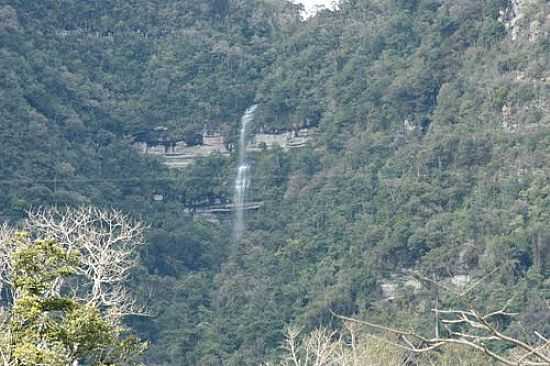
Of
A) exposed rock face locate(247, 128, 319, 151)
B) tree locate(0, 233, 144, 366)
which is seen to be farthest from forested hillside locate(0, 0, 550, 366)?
tree locate(0, 233, 144, 366)

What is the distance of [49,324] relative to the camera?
1115cm

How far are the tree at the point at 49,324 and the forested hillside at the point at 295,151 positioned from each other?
23.3 metres

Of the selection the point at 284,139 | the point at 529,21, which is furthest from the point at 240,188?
the point at 529,21

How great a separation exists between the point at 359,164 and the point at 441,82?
4.26 m

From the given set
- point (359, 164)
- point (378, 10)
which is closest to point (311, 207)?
point (359, 164)

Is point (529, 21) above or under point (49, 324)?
above

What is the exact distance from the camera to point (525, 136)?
145 feet

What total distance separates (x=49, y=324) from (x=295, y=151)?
43.2m

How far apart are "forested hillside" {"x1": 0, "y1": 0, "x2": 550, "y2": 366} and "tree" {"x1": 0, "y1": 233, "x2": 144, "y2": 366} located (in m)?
23.3

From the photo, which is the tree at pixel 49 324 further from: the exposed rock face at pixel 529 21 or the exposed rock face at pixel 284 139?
the exposed rock face at pixel 284 139

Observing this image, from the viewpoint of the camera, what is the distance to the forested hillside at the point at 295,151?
137 ft

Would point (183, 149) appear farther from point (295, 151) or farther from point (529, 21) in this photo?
point (529, 21)

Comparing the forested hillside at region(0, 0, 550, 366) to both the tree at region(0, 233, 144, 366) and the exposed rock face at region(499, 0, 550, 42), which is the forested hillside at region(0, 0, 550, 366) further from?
the tree at region(0, 233, 144, 366)

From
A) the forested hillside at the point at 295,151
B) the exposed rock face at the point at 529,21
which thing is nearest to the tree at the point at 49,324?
the forested hillside at the point at 295,151
